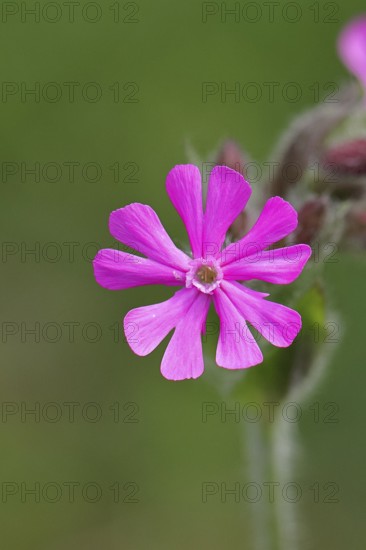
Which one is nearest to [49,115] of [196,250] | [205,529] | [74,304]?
[74,304]

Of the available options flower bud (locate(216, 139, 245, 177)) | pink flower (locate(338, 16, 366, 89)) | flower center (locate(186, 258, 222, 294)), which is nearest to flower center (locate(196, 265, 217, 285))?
flower center (locate(186, 258, 222, 294))

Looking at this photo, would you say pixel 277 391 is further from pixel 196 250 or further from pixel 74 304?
pixel 74 304

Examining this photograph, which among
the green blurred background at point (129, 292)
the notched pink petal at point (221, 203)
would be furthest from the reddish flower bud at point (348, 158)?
the green blurred background at point (129, 292)

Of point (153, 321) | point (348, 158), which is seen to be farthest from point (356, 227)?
point (153, 321)

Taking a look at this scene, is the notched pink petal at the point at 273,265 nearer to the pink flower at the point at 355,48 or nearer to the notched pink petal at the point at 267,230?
the notched pink petal at the point at 267,230

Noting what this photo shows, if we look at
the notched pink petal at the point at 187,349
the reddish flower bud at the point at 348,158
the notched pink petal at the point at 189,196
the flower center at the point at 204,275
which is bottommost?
the notched pink petal at the point at 187,349

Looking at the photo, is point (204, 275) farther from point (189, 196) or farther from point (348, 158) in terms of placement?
point (348, 158)
